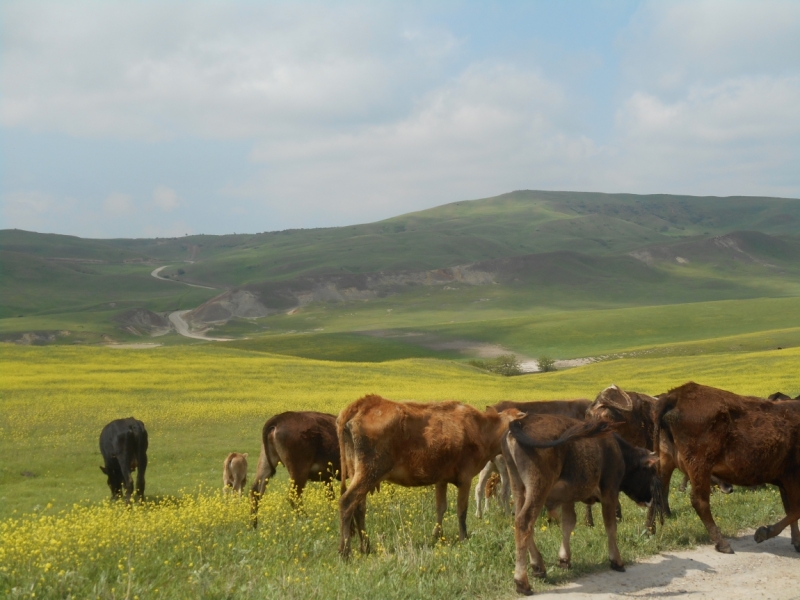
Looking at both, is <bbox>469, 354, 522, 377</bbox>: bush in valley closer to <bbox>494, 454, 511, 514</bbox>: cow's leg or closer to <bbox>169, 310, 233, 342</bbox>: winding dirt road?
<bbox>169, 310, 233, 342</bbox>: winding dirt road

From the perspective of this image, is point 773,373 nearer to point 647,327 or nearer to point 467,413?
point 467,413

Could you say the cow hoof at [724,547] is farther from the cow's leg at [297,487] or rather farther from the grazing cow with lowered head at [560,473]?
the cow's leg at [297,487]

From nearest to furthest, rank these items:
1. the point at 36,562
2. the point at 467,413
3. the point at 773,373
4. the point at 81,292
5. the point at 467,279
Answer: the point at 36,562
the point at 467,413
the point at 773,373
the point at 467,279
the point at 81,292

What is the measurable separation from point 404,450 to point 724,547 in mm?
4576

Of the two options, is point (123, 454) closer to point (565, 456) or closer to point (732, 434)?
point (565, 456)

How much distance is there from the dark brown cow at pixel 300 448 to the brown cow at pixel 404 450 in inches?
108

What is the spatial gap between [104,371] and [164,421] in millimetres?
15879

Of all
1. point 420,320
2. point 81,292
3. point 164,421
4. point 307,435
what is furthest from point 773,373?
point 81,292

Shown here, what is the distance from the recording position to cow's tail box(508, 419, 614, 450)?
9.15m

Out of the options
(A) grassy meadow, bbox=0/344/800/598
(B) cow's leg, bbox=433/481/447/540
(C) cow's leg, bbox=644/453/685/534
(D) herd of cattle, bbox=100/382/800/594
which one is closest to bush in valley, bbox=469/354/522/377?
(A) grassy meadow, bbox=0/344/800/598

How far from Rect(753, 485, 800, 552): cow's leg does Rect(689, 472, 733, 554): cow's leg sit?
56cm

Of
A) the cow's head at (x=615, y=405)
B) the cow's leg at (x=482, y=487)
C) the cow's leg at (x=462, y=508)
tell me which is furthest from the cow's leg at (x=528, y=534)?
the cow's head at (x=615, y=405)

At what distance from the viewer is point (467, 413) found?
10695mm

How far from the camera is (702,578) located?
9008 mm
